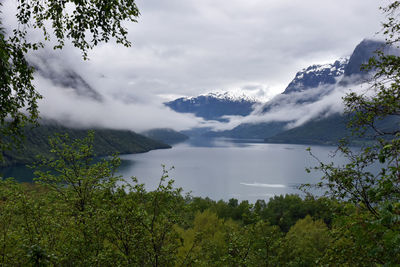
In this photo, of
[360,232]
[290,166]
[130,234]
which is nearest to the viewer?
[360,232]

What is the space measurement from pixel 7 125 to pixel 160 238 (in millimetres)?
6244

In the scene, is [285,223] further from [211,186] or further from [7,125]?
[7,125]

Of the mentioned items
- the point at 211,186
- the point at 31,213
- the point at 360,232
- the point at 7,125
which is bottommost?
the point at 211,186

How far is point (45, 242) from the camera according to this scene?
30.9ft

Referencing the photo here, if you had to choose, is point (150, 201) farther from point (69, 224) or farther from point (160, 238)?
point (69, 224)

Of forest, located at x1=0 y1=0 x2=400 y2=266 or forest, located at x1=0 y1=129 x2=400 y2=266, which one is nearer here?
forest, located at x1=0 y1=0 x2=400 y2=266

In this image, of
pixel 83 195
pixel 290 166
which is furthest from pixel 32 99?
pixel 290 166

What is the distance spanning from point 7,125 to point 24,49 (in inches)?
69.9

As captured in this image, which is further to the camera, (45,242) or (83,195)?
(83,195)

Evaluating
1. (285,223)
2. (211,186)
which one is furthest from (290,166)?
(285,223)

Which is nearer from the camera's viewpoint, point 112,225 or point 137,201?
point 112,225

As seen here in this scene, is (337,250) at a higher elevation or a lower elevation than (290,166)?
higher

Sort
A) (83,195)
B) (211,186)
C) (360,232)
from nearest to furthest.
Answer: (360,232) → (83,195) → (211,186)

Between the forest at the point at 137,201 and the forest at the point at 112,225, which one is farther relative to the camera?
the forest at the point at 112,225
